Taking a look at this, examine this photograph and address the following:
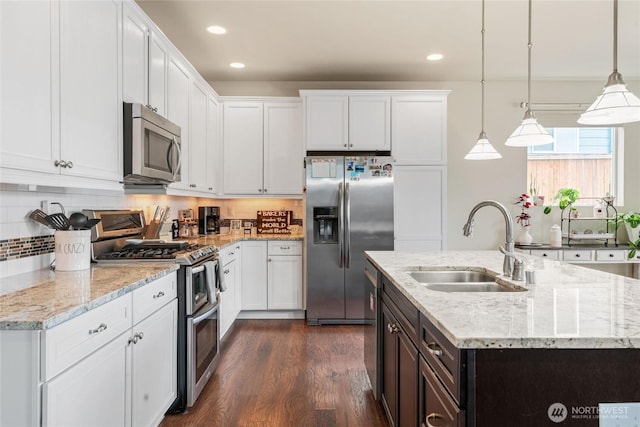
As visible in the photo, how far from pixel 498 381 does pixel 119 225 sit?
2.50 m

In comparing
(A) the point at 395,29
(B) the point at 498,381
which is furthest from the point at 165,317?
(A) the point at 395,29

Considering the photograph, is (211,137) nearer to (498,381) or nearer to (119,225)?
(119,225)

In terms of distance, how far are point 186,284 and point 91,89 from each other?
1.15 m

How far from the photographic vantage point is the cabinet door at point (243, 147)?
4.39m

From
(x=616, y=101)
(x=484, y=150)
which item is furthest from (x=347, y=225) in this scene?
(x=616, y=101)

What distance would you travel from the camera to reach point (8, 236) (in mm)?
Result: 1801

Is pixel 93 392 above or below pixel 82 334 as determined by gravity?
below

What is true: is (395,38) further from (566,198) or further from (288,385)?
(288,385)

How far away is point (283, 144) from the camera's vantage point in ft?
14.4

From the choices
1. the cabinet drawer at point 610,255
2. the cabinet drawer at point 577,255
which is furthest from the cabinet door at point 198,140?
the cabinet drawer at point 610,255

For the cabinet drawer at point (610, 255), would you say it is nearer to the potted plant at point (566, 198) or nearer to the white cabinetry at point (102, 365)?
the potted plant at point (566, 198)

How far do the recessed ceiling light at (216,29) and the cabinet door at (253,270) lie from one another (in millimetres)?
2074

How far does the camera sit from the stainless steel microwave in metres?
2.24

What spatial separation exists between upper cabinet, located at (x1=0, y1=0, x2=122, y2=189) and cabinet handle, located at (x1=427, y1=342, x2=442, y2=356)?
5.21 feet
